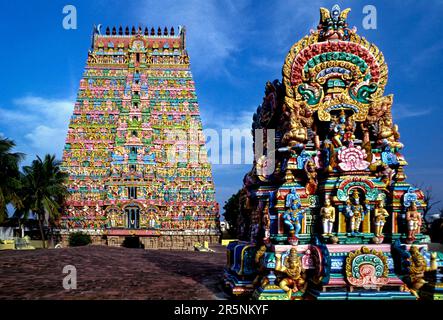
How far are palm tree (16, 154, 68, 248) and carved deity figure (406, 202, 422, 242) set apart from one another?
26577mm

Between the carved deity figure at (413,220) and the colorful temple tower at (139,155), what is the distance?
24.6 m

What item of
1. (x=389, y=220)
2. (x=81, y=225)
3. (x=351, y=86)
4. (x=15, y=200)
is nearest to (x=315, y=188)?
(x=389, y=220)

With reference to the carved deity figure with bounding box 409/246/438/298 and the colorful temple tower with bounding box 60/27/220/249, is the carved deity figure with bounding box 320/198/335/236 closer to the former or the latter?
the carved deity figure with bounding box 409/246/438/298

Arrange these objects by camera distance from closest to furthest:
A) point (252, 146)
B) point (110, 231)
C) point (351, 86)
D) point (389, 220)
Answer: point (389, 220) < point (351, 86) < point (252, 146) < point (110, 231)

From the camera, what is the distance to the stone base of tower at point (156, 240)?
95.2 feet

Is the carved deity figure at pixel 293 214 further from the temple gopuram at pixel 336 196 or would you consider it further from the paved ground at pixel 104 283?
the paved ground at pixel 104 283

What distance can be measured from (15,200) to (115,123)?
33.6ft

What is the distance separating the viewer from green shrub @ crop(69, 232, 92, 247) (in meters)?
28.0

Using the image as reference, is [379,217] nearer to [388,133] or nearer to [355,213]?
[355,213]

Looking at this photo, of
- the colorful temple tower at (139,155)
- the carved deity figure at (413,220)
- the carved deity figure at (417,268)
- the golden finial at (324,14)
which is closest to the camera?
the carved deity figure at (417,268)

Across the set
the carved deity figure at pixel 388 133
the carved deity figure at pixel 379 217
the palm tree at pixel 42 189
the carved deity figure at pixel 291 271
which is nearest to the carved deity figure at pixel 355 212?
the carved deity figure at pixel 379 217

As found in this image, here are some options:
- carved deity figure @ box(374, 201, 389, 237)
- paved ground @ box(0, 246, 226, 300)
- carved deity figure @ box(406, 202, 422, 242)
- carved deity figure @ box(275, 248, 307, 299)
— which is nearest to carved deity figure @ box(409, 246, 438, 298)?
carved deity figure @ box(406, 202, 422, 242)
